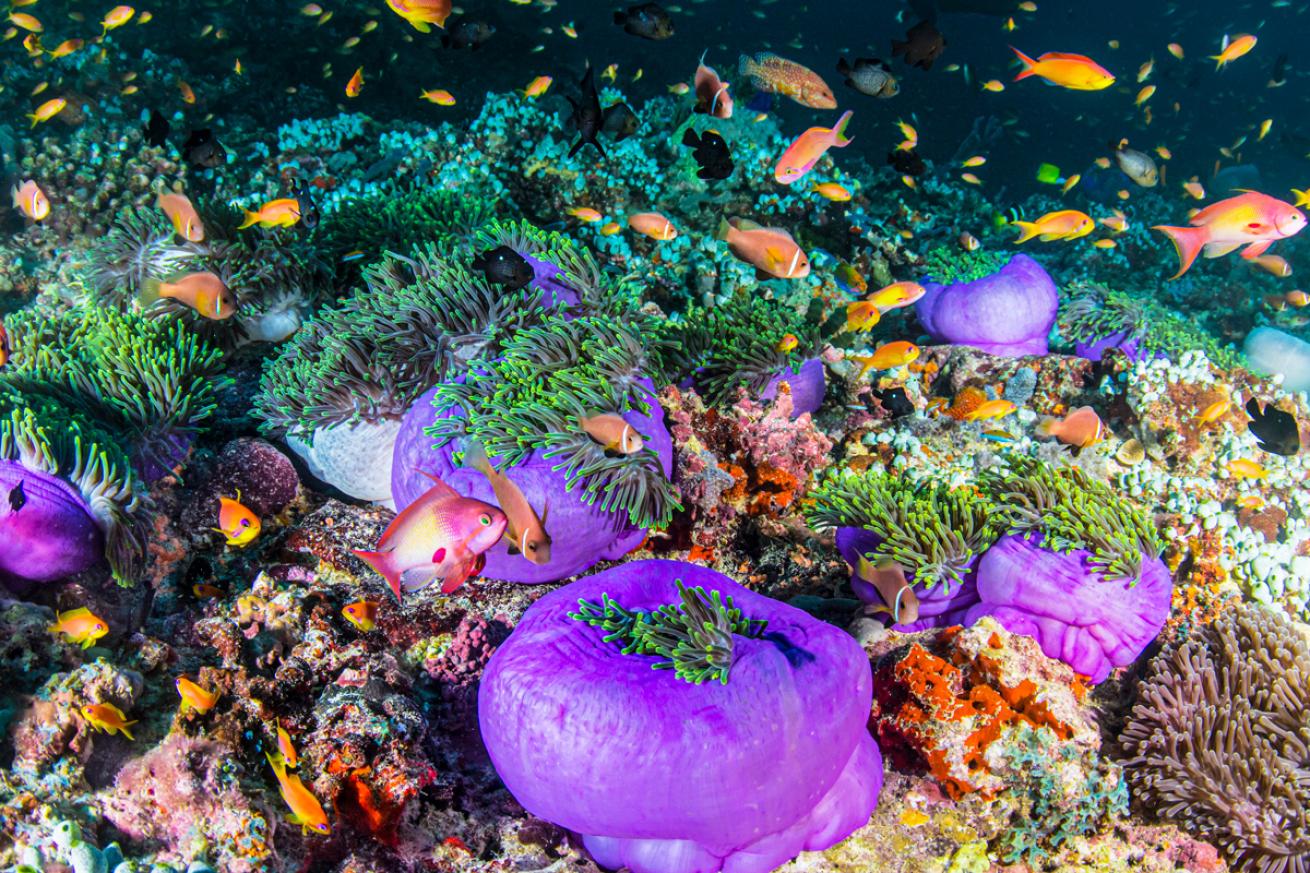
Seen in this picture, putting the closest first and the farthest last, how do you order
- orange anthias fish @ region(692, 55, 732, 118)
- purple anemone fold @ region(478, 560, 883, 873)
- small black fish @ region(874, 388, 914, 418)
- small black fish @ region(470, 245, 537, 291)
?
1. purple anemone fold @ region(478, 560, 883, 873)
2. small black fish @ region(470, 245, 537, 291)
3. small black fish @ region(874, 388, 914, 418)
4. orange anthias fish @ region(692, 55, 732, 118)

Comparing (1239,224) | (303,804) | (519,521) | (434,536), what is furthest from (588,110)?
(1239,224)

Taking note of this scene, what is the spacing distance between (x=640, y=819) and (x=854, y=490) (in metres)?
1.95

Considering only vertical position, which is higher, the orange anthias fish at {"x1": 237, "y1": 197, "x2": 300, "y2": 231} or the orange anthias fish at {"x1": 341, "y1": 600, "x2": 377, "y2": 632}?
the orange anthias fish at {"x1": 237, "y1": 197, "x2": 300, "y2": 231}

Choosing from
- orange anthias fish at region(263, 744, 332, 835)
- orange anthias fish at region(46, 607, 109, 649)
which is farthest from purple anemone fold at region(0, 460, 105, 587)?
orange anthias fish at region(263, 744, 332, 835)

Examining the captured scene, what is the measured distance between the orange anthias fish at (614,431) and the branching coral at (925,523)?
43.3 inches

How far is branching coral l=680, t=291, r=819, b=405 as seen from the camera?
13.7ft

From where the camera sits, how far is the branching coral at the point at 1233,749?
9.12 feet

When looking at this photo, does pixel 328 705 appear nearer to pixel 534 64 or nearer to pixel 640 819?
pixel 640 819

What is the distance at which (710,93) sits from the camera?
5.46m

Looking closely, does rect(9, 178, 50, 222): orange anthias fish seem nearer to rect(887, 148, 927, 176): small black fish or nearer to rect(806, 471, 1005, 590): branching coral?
rect(806, 471, 1005, 590): branching coral

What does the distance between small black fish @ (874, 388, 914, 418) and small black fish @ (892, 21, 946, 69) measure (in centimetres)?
322

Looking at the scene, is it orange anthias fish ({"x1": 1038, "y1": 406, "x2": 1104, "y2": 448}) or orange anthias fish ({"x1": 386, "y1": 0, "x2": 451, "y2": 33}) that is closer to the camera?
orange anthias fish ({"x1": 1038, "y1": 406, "x2": 1104, "y2": 448})

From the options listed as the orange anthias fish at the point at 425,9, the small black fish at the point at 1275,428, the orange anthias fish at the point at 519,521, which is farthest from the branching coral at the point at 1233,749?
the orange anthias fish at the point at 425,9

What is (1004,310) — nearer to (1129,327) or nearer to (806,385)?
(1129,327)
